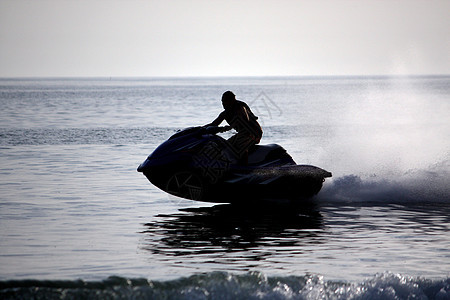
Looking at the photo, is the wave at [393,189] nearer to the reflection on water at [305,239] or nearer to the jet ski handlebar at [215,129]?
the reflection on water at [305,239]

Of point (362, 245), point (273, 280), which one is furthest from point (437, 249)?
point (273, 280)

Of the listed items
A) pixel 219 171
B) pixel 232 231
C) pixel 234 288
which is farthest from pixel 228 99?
pixel 234 288

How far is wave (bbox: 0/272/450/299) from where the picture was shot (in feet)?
29.3

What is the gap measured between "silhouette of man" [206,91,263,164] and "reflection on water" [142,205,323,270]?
1.20m

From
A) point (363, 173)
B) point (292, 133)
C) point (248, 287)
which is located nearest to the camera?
point (248, 287)

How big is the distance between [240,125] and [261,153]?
2.87ft

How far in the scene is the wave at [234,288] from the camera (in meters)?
8.92

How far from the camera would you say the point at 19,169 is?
2058 centimetres

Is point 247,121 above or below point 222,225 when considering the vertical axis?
above

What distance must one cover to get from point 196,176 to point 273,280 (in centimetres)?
475

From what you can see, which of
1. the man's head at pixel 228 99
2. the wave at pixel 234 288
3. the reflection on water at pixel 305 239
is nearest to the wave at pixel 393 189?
the reflection on water at pixel 305 239

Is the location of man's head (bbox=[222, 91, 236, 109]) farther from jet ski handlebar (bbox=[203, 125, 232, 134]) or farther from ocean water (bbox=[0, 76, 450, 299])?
ocean water (bbox=[0, 76, 450, 299])

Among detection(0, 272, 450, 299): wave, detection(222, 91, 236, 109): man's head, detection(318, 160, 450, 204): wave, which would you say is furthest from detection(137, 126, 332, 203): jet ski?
detection(0, 272, 450, 299): wave

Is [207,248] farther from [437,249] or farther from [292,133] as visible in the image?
A: [292,133]
